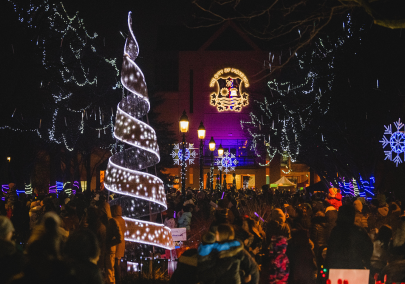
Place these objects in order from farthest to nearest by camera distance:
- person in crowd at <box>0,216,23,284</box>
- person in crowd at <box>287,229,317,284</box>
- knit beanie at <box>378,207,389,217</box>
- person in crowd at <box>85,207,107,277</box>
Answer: knit beanie at <box>378,207,389,217</box> < person in crowd at <box>85,207,107,277</box> < person in crowd at <box>287,229,317,284</box> < person in crowd at <box>0,216,23,284</box>

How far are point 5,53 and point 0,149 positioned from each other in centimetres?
836

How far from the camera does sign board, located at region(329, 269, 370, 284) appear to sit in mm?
5863

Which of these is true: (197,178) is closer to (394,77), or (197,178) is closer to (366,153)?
(366,153)

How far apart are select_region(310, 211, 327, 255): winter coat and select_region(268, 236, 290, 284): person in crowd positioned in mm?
2443

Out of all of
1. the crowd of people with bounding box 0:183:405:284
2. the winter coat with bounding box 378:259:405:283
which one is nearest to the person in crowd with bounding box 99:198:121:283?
the crowd of people with bounding box 0:183:405:284

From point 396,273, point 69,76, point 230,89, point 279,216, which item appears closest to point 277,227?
point 279,216

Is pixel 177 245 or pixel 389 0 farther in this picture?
pixel 177 245

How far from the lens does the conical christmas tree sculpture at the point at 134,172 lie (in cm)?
983

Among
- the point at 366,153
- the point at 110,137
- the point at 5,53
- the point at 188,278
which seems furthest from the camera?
the point at 110,137

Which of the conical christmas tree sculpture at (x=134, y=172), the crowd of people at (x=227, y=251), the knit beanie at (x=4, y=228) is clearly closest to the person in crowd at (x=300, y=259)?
the crowd of people at (x=227, y=251)

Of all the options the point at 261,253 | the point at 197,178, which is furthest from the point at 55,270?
the point at 197,178

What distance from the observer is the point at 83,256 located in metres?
4.10

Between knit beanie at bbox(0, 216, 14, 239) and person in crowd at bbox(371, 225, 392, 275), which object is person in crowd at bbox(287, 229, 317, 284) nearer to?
person in crowd at bbox(371, 225, 392, 275)

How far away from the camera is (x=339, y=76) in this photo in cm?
2198
